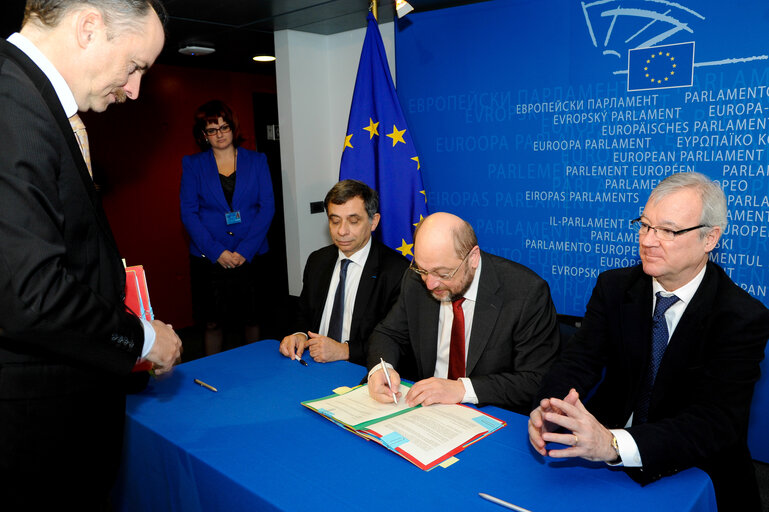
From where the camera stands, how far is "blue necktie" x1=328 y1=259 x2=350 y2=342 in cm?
279

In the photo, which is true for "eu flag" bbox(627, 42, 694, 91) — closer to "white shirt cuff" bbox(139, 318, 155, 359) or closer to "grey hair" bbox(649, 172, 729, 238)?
"grey hair" bbox(649, 172, 729, 238)

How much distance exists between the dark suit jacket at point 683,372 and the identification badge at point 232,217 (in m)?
2.75

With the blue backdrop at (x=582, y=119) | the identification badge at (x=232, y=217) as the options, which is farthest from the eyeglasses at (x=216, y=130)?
the blue backdrop at (x=582, y=119)

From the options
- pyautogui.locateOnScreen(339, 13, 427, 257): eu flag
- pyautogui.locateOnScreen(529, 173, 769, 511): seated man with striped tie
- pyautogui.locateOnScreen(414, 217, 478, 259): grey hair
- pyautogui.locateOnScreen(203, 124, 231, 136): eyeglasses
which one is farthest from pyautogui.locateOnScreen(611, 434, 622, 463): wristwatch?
pyautogui.locateOnScreen(203, 124, 231, 136): eyeglasses

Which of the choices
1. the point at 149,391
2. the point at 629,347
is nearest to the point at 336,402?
the point at 149,391

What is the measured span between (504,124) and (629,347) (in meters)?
2.07

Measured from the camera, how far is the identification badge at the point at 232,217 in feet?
13.3

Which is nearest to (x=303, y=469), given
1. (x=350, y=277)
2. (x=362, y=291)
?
(x=362, y=291)

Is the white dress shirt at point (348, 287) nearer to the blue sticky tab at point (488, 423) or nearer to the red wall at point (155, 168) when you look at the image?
the blue sticky tab at point (488, 423)

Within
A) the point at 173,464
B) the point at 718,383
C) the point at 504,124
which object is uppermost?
the point at 504,124

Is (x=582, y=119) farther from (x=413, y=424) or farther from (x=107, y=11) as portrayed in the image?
(x=107, y=11)

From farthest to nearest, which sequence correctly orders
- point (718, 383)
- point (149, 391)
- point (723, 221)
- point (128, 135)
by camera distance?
point (128, 135) → point (149, 391) → point (723, 221) → point (718, 383)

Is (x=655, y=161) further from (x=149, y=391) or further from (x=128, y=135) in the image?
(x=128, y=135)

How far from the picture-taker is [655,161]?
3.04 m
